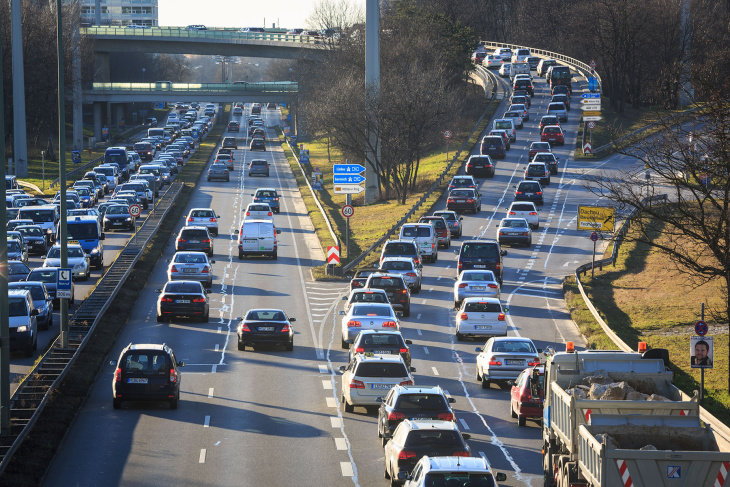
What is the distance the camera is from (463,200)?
61875mm

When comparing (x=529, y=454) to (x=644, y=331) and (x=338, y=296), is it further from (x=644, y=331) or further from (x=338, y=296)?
(x=338, y=296)

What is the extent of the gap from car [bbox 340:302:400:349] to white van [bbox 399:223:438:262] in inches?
627

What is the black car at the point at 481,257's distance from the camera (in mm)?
43125

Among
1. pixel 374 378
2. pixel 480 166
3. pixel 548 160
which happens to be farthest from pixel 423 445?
pixel 548 160

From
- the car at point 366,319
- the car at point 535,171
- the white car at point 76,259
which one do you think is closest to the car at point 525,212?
the car at point 535,171

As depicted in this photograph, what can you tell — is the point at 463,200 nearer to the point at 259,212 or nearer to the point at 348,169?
the point at 348,169

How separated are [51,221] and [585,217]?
84.0 feet

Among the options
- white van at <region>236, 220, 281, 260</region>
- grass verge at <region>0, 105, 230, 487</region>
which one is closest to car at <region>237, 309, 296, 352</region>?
grass verge at <region>0, 105, 230, 487</region>

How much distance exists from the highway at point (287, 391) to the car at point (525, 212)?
82cm

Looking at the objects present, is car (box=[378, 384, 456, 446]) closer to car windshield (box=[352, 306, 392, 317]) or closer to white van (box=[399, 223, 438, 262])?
car windshield (box=[352, 306, 392, 317])

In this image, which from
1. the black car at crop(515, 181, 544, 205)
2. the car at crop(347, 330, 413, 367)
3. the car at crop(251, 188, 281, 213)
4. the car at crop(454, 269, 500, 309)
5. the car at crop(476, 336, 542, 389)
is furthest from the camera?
the car at crop(251, 188, 281, 213)

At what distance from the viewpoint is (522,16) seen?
6088 inches

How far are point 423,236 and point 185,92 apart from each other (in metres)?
87.6

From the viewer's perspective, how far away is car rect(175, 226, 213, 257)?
164ft
